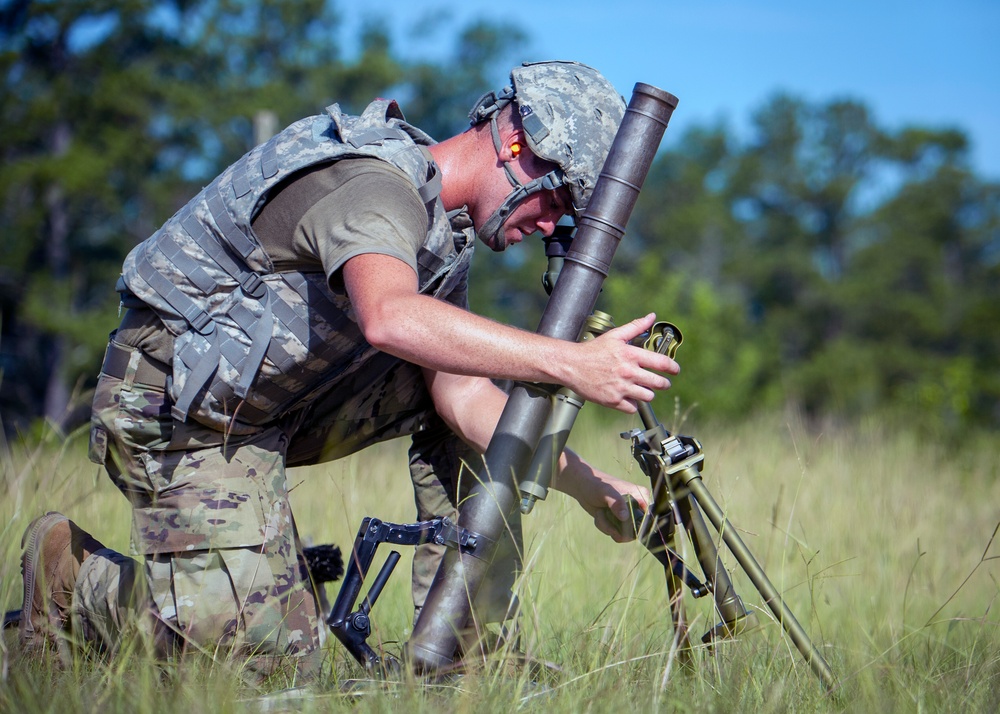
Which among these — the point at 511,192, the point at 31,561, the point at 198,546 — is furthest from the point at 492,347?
the point at 31,561

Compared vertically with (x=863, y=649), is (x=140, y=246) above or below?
above

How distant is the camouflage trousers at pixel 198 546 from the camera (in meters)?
2.94

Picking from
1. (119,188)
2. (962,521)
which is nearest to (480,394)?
(962,521)

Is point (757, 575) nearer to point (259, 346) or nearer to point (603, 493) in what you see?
point (603, 493)

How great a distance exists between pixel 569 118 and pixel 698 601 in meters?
2.21

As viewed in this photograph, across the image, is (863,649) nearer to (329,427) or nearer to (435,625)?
(435,625)

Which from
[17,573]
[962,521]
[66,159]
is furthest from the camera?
[66,159]

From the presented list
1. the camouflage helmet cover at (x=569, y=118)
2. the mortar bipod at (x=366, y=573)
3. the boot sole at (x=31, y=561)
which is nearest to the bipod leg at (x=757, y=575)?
the mortar bipod at (x=366, y=573)

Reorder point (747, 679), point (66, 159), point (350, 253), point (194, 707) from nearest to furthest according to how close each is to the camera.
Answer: point (194, 707) < point (350, 253) < point (747, 679) < point (66, 159)

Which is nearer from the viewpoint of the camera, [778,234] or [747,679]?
[747,679]

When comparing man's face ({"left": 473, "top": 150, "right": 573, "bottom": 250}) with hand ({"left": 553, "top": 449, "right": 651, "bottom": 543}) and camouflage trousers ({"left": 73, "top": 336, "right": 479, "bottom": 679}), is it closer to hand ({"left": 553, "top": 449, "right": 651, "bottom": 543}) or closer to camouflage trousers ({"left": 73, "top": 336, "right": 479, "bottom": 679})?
hand ({"left": 553, "top": 449, "right": 651, "bottom": 543})

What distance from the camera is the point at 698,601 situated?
4.17 metres

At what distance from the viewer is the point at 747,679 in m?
2.66

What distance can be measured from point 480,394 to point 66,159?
2173 centimetres
